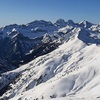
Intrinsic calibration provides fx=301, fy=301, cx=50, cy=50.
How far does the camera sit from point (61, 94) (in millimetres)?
175625

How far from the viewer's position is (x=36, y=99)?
174 metres

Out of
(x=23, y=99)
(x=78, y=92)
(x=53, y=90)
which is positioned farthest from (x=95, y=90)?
(x=23, y=99)

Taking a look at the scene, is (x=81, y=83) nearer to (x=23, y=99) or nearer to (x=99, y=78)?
(x=99, y=78)

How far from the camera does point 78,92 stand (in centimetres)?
17925

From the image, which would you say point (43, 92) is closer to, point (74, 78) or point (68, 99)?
point (74, 78)

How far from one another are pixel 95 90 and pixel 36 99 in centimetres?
3434

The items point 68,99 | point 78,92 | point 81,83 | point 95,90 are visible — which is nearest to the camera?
point 68,99

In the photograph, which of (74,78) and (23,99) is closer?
(23,99)

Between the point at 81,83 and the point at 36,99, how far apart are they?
114 ft

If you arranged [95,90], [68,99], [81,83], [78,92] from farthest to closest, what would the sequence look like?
[81,83] → [78,92] → [95,90] → [68,99]

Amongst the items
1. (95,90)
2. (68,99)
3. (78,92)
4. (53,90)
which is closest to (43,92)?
(53,90)

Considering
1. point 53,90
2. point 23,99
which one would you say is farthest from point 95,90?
point 23,99

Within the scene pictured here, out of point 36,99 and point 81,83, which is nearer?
point 36,99

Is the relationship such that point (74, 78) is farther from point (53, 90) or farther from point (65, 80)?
point (53, 90)
